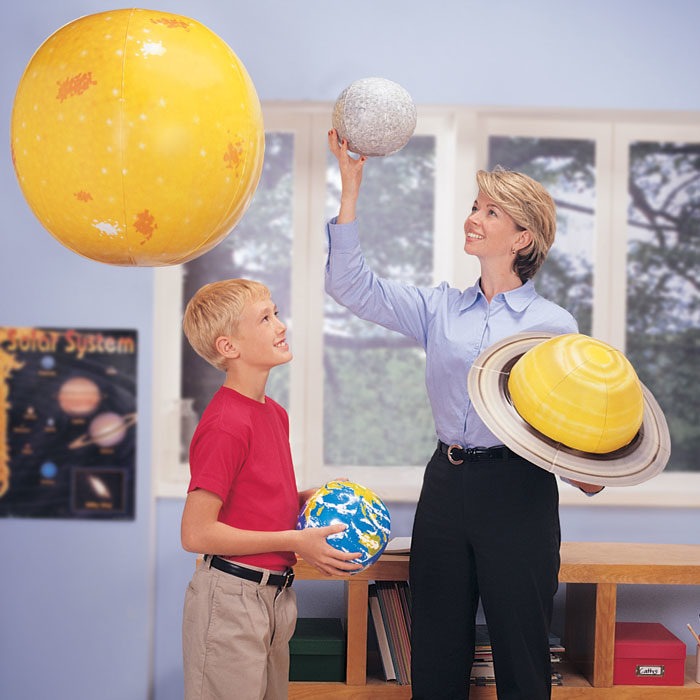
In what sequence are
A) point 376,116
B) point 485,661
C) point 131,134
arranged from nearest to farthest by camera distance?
point 131,134
point 376,116
point 485,661

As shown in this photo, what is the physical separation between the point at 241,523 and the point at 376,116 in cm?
82

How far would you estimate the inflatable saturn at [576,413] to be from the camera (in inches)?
66.8

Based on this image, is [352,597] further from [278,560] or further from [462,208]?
[462,208]

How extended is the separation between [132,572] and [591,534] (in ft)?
4.80

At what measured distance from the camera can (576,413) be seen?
5.58 feet

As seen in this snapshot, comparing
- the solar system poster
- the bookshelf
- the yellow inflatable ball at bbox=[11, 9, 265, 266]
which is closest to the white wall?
the solar system poster

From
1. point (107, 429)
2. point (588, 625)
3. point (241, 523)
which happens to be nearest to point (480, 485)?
point (241, 523)

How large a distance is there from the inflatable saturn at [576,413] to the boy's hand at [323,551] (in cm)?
37

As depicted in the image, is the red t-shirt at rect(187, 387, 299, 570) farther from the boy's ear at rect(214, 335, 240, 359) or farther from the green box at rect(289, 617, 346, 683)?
the green box at rect(289, 617, 346, 683)

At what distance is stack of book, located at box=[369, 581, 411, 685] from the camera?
8.32ft

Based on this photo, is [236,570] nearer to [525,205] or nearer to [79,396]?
[525,205]

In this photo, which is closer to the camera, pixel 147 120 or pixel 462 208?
pixel 147 120

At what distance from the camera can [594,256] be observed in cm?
303

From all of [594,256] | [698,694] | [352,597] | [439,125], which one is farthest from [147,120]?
[698,694]
